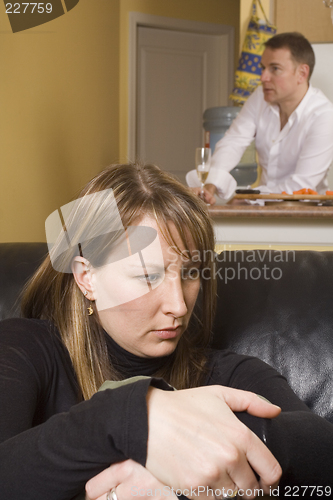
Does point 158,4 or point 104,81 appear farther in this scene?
point 158,4

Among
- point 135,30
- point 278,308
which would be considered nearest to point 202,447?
point 278,308

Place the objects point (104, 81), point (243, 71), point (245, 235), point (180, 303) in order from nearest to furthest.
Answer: point (180, 303) < point (245, 235) < point (243, 71) < point (104, 81)

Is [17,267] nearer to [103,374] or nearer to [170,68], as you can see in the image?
[103,374]

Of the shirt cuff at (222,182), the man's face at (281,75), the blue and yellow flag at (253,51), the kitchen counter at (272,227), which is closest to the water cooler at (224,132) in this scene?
the blue and yellow flag at (253,51)

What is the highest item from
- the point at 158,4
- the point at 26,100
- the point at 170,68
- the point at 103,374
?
the point at 158,4

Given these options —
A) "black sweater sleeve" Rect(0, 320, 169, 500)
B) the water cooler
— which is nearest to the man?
the water cooler

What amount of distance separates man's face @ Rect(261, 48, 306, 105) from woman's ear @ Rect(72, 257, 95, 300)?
81.5 inches

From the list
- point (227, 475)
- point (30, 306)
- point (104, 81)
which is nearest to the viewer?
point (227, 475)

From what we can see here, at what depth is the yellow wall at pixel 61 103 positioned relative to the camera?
2039 millimetres

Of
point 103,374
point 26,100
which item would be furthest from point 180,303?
point 26,100

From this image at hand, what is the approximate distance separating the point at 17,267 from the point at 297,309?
0.61 metres

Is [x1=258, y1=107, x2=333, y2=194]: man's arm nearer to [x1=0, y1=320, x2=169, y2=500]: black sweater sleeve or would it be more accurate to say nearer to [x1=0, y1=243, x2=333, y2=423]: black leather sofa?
[x1=0, y1=243, x2=333, y2=423]: black leather sofa

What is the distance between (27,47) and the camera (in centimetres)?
223

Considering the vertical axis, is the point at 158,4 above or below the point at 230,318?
above
